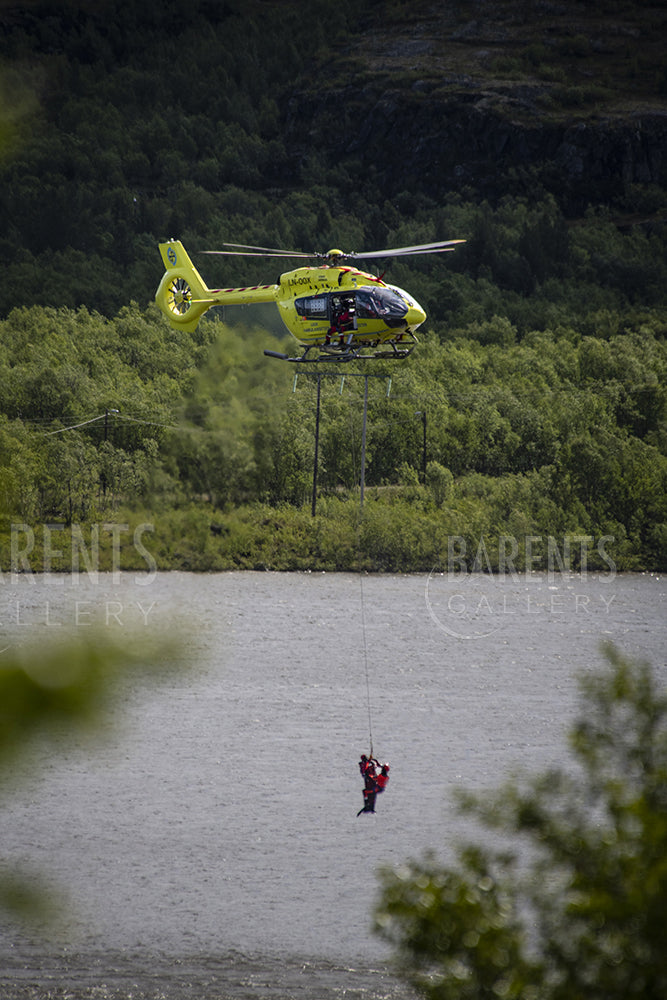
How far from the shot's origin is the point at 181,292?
22078 mm

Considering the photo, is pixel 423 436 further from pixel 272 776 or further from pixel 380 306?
pixel 380 306

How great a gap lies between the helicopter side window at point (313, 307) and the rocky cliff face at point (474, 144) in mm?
66780

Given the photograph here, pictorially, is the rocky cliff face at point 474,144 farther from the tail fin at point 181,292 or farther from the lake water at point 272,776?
the tail fin at point 181,292

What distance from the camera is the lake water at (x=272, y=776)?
14633 millimetres

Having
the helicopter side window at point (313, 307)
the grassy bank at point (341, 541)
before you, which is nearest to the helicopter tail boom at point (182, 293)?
the helicopter side window at point (313, 307)

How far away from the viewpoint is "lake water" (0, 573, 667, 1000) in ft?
48.0

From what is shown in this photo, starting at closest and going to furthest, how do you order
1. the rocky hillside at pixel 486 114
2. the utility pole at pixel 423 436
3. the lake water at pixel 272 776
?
the lake water at pixel 272 776 → the utility pole at pixel 423 436 → the rocky hillside at pixel 486 114

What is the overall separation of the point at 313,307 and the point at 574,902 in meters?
13.5

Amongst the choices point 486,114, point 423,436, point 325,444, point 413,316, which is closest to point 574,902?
point 413,316

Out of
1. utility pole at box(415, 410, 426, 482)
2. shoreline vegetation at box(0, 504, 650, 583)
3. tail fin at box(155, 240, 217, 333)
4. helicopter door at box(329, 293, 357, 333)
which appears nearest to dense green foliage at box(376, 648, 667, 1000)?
helicopter door at box(329, 293, 357, 333)

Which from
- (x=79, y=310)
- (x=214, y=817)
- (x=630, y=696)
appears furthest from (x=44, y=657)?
(x=79, y=310)

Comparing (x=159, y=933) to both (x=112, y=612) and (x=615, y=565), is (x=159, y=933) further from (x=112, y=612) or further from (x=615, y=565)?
(x=615, y=565)

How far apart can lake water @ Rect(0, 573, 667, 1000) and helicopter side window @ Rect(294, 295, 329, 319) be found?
5054 mm

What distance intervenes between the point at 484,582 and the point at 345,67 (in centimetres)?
6551
